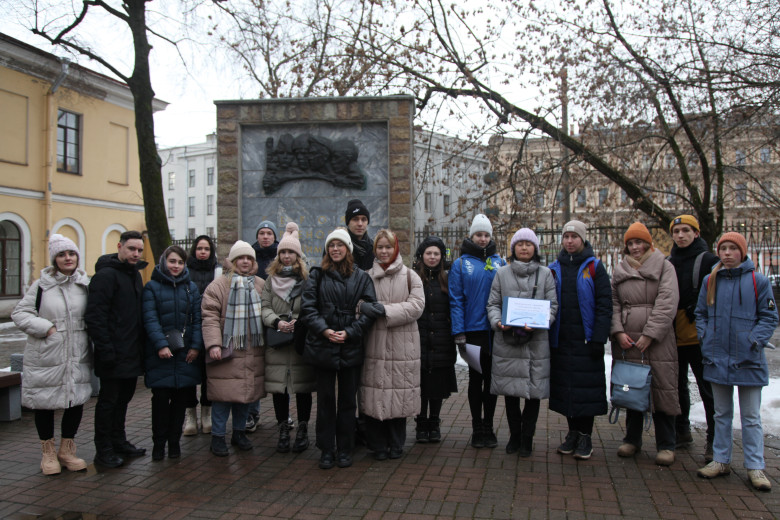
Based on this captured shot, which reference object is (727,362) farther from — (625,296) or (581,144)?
(581,144)

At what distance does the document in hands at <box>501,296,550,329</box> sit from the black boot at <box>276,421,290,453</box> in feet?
6.95

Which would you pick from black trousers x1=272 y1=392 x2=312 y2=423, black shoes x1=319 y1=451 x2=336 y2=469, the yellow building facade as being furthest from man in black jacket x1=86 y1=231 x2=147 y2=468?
the yellow building facade

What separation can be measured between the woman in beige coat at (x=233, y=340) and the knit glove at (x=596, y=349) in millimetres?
2742

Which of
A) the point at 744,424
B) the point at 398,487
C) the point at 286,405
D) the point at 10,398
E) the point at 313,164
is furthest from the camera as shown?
the point at 313,164

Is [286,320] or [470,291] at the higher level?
[470,291]

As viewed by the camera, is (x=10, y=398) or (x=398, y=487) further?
(x=10, y=398)

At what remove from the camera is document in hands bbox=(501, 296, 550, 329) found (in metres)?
4.82

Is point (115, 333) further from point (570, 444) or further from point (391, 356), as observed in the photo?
point (570, 444)

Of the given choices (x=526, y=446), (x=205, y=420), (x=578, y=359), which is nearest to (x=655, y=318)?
(x=578, y=359)

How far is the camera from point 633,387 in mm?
4703

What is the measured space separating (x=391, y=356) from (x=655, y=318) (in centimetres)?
210

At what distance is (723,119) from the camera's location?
11.5 m

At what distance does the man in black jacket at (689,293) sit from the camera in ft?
16.1

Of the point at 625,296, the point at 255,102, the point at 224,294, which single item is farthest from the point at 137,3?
the point at 625,296
